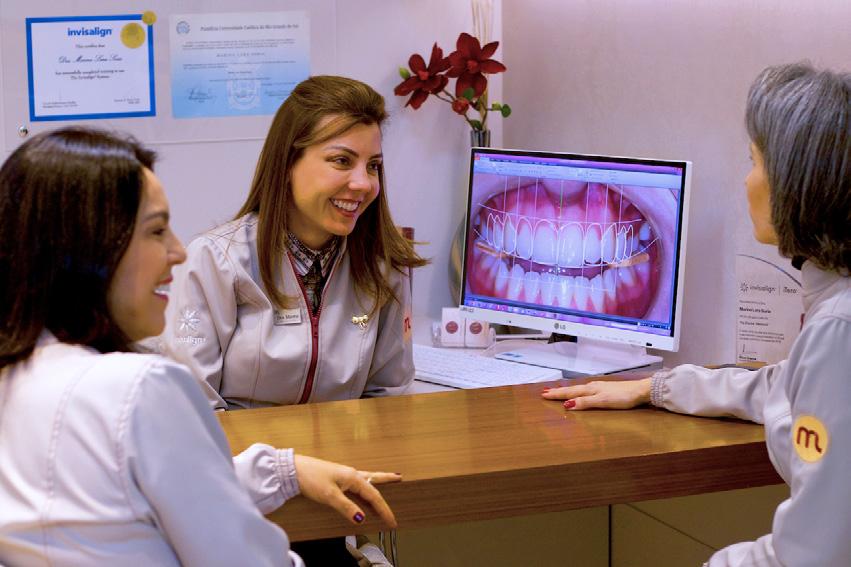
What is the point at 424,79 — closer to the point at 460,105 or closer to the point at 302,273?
the point at 460,105

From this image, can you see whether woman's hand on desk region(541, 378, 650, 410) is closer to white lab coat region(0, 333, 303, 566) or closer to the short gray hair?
the short gray hair

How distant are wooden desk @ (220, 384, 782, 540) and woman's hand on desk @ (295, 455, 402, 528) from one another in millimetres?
21

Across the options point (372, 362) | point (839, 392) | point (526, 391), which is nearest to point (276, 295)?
point (372, 362)

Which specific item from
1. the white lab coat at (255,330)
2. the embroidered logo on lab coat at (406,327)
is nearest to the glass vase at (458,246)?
the embroidered logo on lab coat at (406,327)

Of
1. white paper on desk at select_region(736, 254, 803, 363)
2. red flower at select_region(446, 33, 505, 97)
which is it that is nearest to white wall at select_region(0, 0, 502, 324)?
red flower at select_region(446, 33, 505, 97)

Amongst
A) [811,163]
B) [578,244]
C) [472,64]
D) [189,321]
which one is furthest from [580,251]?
[811,163]

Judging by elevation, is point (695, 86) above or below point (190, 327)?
above

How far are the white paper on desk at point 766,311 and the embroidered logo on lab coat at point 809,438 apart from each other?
103cm

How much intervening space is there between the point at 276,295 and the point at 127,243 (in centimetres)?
120

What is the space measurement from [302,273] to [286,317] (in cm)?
12

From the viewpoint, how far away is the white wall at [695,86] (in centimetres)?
267

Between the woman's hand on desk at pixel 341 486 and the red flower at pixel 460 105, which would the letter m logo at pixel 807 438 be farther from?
the red flower at pixel 460 105

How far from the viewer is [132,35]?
3523 mm

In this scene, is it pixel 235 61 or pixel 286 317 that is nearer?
pixel 286 317
